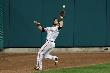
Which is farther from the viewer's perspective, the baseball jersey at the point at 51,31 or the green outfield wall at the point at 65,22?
the green outfield wall at the point at 65,22

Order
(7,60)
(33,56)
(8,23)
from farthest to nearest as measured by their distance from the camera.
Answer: (8,23), (33,56), (7,60)

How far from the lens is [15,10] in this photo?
2244 centimetres

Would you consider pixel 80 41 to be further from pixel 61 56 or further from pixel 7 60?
pixel 7 60

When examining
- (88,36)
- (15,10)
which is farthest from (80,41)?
(15,10)

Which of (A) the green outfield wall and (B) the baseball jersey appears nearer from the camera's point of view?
(B) the baseball jersey

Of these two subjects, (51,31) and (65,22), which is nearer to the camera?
(51,31)

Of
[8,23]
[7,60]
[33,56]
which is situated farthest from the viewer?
[8,23]

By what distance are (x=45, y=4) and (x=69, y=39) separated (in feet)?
6.98

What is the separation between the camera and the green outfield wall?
22500 millimetres

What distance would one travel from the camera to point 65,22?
2320 centimetres

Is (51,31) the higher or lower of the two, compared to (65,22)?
lower

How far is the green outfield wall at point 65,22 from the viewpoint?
22.5m

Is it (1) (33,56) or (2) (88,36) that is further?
(2) (88,36)

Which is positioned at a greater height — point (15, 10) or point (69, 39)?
point (15, 10)
